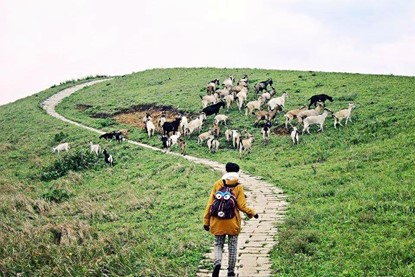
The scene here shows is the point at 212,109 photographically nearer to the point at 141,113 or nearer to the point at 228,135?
the point at 228,135

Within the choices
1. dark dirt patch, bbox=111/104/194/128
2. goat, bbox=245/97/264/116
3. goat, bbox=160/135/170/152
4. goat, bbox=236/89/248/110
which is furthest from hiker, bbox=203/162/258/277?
dark dirt patch, bbox=111/104/194/128

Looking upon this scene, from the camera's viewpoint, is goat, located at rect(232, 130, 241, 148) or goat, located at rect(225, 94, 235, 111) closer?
goat, located at rect(232, 130, 241, 148)

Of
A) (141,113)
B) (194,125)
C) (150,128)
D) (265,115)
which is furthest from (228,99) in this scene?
(141,113)

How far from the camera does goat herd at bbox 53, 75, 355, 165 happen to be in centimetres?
2594

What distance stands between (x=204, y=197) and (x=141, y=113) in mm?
23977

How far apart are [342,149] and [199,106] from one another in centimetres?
1702

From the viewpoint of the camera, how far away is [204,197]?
16781 millimetres

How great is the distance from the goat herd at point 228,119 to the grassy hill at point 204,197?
2.12ft

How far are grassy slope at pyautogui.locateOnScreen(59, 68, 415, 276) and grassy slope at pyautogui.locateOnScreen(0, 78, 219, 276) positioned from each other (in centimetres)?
264

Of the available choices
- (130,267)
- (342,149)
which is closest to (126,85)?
(342,149)

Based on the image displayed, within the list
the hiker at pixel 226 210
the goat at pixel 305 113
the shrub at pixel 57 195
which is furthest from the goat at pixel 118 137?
the hiker at pixel 226 210

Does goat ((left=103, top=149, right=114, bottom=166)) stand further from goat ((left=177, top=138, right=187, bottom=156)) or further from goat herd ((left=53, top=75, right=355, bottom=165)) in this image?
goat ((left=177, top=138, right=187, bottom=156))

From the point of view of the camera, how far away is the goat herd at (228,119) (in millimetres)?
25938

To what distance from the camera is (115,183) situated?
878 inches
